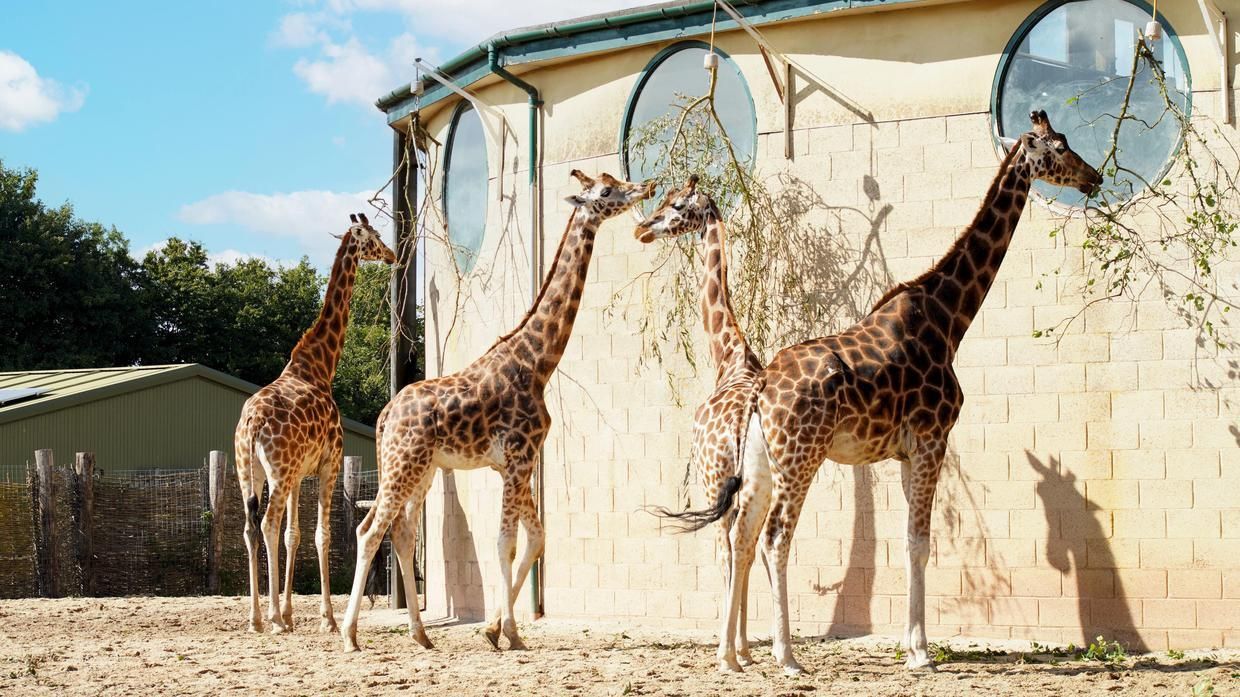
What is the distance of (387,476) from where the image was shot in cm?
852

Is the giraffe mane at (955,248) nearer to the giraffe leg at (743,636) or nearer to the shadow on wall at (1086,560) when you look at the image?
the shadow on wall at (1086,560)

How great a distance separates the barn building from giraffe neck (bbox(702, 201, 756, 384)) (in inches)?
518

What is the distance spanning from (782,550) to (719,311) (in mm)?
1748

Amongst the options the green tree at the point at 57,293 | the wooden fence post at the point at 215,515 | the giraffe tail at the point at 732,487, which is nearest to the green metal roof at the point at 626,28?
the giraffe tail at the point at 732,487

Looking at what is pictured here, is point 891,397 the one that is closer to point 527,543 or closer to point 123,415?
point 527,543

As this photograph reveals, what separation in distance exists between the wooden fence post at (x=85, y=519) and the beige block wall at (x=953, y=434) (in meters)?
6.53

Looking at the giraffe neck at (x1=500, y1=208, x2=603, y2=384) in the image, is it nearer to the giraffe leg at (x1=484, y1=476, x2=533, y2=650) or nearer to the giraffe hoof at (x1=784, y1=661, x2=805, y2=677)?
the giraffe leg at (x1=484, y1=476, x2=533, y2=650)

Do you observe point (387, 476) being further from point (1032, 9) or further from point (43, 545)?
point (43, 545)

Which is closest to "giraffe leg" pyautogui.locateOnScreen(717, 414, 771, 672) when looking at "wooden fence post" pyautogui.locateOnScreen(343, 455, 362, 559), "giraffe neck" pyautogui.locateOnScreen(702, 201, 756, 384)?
"giraffe neck" pyautogui.locateOnScreen(702, 201, 756, 384)

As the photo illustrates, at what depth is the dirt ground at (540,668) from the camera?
6965 millimetres

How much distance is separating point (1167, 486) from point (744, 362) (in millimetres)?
2900

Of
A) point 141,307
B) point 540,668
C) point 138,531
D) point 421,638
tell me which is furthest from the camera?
point 141,307

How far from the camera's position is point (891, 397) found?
748cm

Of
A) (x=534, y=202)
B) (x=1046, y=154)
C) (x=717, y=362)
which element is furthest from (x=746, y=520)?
(x=534, y=202)
